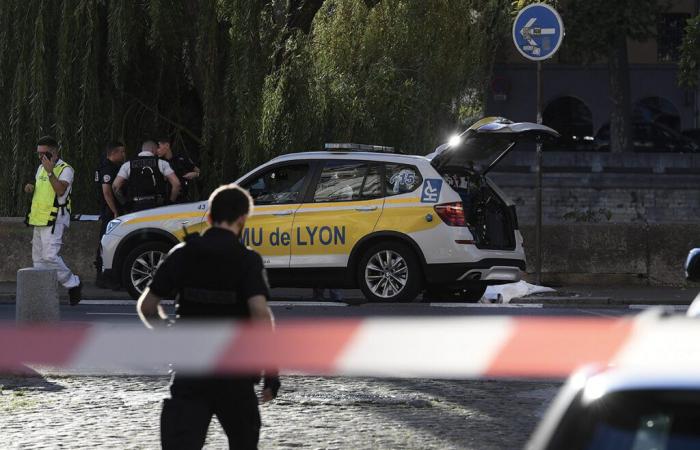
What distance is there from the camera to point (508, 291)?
16.5 meters

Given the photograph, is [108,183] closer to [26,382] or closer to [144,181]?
[144,181]

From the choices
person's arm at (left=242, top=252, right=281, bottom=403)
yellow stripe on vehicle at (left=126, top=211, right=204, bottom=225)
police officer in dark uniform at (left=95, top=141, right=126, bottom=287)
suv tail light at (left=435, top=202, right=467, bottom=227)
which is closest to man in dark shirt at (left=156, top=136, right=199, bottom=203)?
police officer in dark uniform at (left=95, top=141, right=126, bottom=287)

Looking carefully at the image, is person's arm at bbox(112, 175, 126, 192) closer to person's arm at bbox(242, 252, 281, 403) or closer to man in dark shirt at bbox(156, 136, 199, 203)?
man in dark shirt at bbox(156, 136, 199, 203)

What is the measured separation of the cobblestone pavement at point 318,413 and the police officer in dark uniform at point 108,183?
7121 millimetres

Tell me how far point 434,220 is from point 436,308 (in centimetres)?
86

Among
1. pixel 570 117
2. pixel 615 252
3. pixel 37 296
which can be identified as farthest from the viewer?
pixel 570 117

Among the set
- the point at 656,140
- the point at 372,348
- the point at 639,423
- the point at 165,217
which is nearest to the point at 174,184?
the point at 165,217

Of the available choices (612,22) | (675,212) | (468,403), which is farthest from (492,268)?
(612,22)

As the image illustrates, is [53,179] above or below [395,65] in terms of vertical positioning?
below

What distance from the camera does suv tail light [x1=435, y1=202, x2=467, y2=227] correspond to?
14.9 meters

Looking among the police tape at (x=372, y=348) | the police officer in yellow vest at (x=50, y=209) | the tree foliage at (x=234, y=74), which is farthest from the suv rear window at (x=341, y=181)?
the tree foliage at (x=234, y=74)

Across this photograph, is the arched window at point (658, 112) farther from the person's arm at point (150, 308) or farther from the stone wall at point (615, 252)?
the person's arm at point (150, 308)

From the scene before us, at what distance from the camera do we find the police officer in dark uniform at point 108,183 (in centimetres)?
1706

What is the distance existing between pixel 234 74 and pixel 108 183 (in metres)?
3.44
